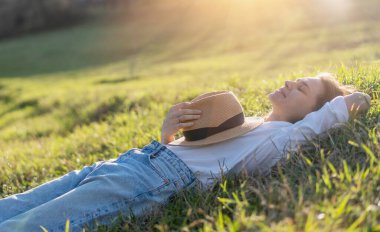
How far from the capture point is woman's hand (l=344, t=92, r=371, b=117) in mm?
3367

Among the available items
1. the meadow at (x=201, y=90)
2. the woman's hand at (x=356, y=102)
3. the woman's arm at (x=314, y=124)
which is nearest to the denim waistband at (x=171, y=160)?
the meadow at (x=201, y=90)

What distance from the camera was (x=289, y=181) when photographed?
274 centimetres

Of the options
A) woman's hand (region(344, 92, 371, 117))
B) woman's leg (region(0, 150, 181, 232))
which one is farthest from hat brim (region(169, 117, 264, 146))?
woman's hand (region(344, 92, 371, 117))

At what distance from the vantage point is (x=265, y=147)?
329cm

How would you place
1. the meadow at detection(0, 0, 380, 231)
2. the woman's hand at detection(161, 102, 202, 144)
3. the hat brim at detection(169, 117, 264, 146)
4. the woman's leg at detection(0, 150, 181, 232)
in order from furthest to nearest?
the woman's hand at detection(161, 102, 202, 144)
the hat brim at detection(169, 117, 264, 146)
the woman's leg at detection(0, 150, 181, 232)
the meadow at detection(0, 0, 380, 231)

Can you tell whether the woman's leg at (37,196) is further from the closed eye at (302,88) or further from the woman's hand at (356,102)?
the woman's hand at (356,102)

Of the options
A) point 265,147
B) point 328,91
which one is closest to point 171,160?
point 265,147

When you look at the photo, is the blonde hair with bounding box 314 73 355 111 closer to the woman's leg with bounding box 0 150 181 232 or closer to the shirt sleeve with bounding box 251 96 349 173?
the shirt sleeve with bounding box 251 96 349 173

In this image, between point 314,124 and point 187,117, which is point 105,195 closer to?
point 187,117

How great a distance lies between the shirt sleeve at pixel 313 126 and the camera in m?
3.26

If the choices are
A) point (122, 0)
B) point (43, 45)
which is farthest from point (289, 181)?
point (122, 0)

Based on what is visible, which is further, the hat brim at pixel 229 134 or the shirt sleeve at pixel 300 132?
the hat brim at pixel 229 134

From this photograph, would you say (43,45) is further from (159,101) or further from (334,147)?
(334,147)

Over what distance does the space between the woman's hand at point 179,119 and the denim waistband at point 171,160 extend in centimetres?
20
